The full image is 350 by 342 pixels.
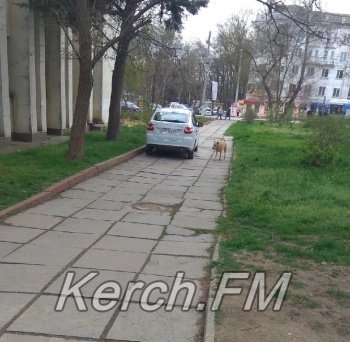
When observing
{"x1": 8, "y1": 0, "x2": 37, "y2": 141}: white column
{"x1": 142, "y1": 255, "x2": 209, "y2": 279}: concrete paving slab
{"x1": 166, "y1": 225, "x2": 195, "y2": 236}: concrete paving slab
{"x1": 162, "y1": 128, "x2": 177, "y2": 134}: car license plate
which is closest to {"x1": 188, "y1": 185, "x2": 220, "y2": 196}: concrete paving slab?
{"x1": 166, "y1": 225, "x2": 195, "y2": 236}: concrete paving slab

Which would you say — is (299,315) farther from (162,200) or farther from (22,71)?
(22,71)

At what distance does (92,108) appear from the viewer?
20.4 m

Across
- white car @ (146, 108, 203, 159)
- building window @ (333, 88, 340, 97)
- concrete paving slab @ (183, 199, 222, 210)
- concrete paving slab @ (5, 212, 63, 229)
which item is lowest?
concrete paving slab @ (183, 199, 222, 210)

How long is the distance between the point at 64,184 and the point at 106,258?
11.6 feet

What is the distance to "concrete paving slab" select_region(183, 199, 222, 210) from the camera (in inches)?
281

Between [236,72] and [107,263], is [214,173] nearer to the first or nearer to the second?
[107,263]

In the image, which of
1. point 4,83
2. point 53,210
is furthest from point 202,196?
point 4,83

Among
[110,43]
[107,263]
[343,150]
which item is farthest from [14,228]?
[343,150]

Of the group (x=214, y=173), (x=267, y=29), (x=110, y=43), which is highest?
(x=267, y=29)

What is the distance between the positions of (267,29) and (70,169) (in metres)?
6.28

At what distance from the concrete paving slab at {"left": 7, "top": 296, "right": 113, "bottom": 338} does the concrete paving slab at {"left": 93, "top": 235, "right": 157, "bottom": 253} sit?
1408 millimetres

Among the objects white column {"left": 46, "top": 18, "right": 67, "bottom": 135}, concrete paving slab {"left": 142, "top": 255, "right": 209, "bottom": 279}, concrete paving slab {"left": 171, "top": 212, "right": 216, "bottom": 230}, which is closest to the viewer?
concrete paving slab {"left": 142, "top": 255, "right": 209, "bottom": 279}

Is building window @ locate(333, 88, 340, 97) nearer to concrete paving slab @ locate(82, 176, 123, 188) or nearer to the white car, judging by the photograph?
the white car

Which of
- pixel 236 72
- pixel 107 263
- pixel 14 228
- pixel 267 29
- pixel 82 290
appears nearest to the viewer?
pixel 82 290
